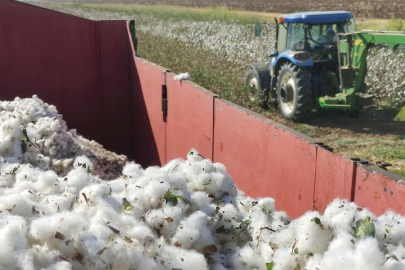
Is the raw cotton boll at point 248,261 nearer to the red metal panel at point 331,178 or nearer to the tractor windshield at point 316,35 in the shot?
the red metal panel at point 331,178

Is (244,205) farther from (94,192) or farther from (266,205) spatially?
(94,192)

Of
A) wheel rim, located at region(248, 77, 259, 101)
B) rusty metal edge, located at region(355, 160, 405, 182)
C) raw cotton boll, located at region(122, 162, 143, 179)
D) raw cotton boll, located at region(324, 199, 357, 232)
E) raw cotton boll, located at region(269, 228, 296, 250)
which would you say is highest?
rusty metal edge, located at region(355, 160, 405, 182)

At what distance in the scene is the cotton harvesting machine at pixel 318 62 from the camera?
841cm

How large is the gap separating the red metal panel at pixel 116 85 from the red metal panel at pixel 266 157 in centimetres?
264

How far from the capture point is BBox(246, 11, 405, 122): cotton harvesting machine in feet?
27.6

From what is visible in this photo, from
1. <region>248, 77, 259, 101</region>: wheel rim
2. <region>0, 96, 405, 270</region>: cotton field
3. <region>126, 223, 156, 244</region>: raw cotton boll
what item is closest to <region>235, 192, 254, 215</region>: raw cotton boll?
<region>0, 96, 405, 270</region>: cotton field

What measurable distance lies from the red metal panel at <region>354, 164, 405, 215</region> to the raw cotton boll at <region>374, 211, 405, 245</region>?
10.9 inches

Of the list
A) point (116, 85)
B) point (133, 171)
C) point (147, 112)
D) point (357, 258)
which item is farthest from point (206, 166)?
point (116, 85)

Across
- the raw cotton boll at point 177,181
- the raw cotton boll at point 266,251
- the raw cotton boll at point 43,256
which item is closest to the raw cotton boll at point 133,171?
the raw cotton boll at point 177,181

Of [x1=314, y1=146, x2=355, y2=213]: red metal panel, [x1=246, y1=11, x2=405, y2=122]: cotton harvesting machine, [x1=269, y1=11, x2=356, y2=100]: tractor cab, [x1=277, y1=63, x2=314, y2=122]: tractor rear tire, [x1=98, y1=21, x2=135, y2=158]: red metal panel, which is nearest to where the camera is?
[x1=314, y1=146, x2=355, y2=213]: red metal panel

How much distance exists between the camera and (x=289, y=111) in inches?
365

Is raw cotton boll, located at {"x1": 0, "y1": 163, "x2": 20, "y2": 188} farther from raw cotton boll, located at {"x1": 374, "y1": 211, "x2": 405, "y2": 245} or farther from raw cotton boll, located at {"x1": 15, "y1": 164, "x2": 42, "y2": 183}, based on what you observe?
raw cotton boll, located at {"x1": 374, "y1": 211, "x2": 405, "y2": 245}

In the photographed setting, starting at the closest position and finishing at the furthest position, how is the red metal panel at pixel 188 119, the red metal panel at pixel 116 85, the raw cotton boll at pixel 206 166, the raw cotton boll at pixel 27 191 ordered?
the raw cotton boll at pixel 27 191, the raw cotton boll at pixel 206 166, the red metal panel at pixel 188 119, the red metal panel at pixel 116 85

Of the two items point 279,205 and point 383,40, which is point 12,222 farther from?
point 383,40
